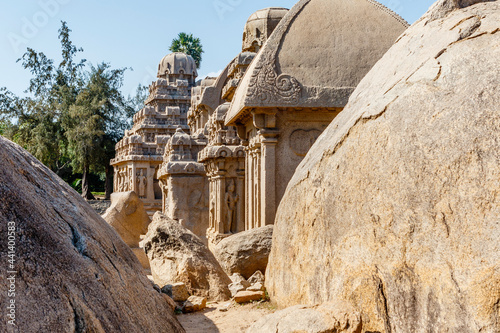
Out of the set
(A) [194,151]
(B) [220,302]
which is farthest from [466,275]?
(A) [194,151]

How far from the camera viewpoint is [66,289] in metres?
2.06

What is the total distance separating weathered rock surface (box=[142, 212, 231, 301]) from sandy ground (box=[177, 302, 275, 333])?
1.27ft

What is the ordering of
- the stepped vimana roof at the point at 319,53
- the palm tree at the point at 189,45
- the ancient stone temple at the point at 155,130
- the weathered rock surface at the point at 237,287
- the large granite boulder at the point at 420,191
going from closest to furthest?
the large granite boulder at the point at 420,191
the weathered rock surface at the point at 237,287
the stepped vimana roof at the point at 319,53
the ancient stone temple at the point at 155,130
the palm tree at the point at 189,45

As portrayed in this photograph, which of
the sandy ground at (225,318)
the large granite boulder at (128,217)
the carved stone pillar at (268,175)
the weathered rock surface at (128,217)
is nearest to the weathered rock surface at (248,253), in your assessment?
the sandy ground at (225,318)

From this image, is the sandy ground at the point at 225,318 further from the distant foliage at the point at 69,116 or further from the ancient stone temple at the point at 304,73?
the distant foliage at the point at 69,116

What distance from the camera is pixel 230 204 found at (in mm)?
10797

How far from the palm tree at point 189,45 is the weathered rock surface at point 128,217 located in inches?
1186

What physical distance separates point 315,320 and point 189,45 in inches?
1543

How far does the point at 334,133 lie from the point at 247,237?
2.87 metres

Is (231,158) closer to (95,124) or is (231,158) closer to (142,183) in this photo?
(142,183)

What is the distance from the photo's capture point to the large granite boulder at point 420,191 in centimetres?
256

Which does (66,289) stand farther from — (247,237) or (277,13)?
(277,13)

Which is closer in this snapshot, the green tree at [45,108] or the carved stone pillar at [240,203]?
the carved stone pillar at [240,203]

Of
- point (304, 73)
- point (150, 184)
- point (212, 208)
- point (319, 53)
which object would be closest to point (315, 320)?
point (304, 73)
